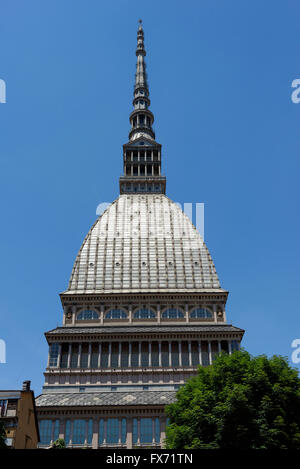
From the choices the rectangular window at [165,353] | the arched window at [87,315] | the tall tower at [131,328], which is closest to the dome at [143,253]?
the tall tower at [131,328]

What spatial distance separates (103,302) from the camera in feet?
261

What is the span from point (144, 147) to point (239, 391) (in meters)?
80.3

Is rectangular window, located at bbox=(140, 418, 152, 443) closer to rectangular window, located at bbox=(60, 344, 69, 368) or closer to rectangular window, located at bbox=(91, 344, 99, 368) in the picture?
rectangular window, located at bbox=(91, 344, 99, 368)

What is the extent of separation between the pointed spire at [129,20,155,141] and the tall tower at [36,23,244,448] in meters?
21.8

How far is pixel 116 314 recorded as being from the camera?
258 ft

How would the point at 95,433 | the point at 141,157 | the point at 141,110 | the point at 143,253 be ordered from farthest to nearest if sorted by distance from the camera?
the point at 141,110
the point at 141,157
the point at 143,253
the point at 95,433

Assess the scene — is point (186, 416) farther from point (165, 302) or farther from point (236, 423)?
point (165, 302)

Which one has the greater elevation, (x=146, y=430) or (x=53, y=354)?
(x=53, y=354)

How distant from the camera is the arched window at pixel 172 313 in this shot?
78250 millimetres

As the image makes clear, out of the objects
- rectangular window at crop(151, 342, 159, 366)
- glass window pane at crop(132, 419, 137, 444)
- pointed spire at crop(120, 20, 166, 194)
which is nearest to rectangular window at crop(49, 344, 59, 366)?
rectangular window at crop(151, 342, 159, 366)

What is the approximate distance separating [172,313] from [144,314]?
4.51 m

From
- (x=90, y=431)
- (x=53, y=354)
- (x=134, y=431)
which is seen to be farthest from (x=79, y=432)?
(x=53, y=354)

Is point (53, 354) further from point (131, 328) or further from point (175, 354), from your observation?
point (175, 354)

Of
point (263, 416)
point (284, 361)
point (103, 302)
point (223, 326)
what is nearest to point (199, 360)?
point (223, 326)
